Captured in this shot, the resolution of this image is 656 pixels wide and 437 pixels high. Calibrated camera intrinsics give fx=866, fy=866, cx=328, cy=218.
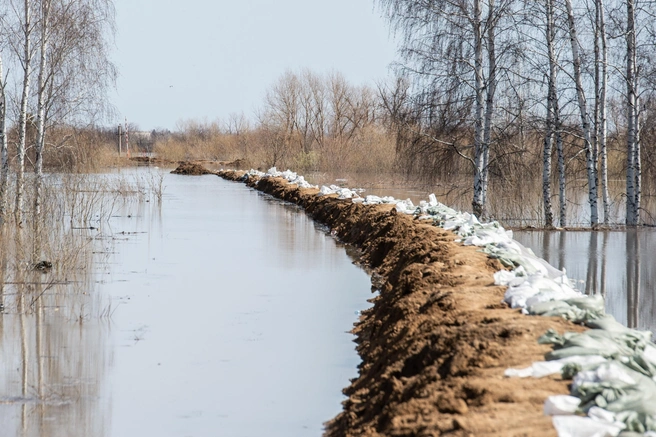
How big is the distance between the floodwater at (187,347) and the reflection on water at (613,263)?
3101 millimetres

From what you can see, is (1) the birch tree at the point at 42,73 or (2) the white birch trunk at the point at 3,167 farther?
(1) the birch tree at the point at 42,73

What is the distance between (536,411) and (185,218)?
66.1ft

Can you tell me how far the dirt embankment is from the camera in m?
4.24

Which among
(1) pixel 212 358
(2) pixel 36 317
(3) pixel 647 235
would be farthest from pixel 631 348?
(3) pixel 647 235

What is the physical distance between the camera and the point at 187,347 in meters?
8.46

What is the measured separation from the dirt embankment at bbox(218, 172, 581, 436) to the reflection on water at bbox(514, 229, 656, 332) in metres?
1.88

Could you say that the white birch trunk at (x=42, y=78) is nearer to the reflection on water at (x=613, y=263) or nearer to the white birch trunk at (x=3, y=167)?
the white birch trunk at (x=3, y=167)

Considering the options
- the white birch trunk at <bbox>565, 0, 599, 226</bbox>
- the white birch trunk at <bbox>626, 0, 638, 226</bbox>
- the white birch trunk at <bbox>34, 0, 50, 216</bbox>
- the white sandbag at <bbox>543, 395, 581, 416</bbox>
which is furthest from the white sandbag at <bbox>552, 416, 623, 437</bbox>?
the white birch trunk at <bbox>626, 0, 638, 226</bbox>

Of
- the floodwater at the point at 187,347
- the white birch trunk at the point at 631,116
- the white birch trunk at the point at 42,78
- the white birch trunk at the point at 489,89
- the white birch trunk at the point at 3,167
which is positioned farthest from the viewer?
the white birch trunk at the point at 631,116

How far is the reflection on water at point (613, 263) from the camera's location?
10.1 metres

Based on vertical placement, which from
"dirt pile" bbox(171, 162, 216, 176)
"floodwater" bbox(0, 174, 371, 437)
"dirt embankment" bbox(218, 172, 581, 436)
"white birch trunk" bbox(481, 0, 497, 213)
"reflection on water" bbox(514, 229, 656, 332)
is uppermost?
"white birch trunk" bbox(481, 0, 497, 213)

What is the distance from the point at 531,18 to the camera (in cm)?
2042

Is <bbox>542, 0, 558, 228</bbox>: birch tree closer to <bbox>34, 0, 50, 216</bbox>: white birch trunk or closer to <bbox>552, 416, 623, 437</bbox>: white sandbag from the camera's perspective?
<bbox>34, 0, 50, 216</bbox>: white birch trunk

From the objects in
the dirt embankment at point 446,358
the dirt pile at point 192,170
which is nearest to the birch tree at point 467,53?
the dirt embankment at point 446,358
